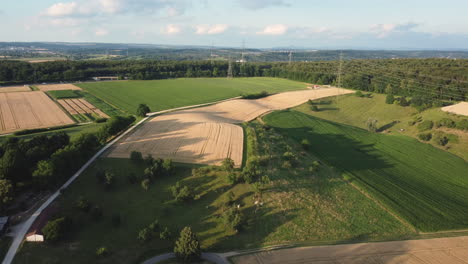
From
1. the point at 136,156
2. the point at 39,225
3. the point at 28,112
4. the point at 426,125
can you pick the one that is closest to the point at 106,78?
the point at 28,112

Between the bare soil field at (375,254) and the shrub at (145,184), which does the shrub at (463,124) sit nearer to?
the bare soil field at (375,254)

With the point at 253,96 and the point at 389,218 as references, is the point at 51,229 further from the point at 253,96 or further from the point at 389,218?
the point at 253,96

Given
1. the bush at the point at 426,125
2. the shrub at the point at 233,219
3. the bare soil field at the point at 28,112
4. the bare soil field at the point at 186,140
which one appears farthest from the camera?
the bush at the point at 426,125

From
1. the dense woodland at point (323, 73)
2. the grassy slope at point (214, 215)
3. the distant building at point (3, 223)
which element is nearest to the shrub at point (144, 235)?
the grassy slope at point (214, 215)

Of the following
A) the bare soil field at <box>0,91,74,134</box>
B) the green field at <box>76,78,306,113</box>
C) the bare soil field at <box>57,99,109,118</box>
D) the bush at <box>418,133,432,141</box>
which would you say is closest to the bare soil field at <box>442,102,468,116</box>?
the bush at <box>418,133,432,141</box>

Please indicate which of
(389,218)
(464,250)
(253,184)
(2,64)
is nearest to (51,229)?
(253,184)

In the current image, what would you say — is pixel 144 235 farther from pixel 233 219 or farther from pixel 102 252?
pixel 233 219
